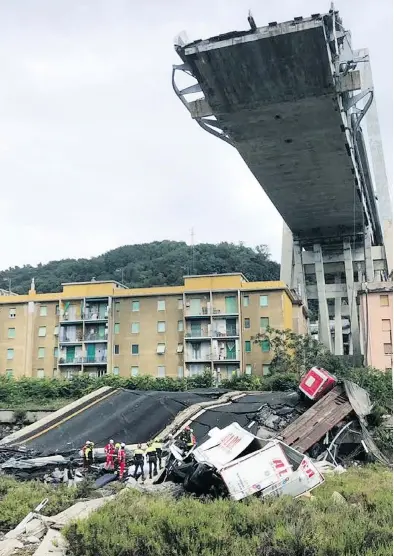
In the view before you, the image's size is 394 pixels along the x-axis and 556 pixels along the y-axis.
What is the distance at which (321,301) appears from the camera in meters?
42.4

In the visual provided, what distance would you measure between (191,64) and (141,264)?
55039 mm

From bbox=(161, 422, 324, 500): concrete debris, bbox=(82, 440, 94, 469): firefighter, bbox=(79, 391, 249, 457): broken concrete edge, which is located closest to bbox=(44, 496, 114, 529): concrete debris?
bbox=(161, 422, 324, 500): concrete debris

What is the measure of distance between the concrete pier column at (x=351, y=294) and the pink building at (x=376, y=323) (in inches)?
80.5

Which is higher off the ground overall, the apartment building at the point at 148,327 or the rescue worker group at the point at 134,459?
the apartment building at the point at 148,327

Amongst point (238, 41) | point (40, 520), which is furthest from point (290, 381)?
point (40, 520)

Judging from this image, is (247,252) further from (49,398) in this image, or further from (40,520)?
(40,520)

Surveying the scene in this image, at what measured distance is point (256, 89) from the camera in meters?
21.6

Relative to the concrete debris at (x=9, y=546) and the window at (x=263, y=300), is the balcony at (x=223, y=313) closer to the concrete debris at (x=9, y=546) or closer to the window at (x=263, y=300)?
the window at (x=263, y=300)

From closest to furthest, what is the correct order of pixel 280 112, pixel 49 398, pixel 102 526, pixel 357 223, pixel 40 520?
pixel 102 526
pixel 40 520
pixel 280 112
pixel 49 398
pixel 357 223

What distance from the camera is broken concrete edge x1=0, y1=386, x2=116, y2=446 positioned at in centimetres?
1755

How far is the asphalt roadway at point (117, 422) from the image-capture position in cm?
1716

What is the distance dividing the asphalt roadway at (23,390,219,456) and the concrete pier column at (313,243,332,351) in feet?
67.5

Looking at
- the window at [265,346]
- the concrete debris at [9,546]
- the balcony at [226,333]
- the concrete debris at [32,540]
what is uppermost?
the balcony at [226,333]

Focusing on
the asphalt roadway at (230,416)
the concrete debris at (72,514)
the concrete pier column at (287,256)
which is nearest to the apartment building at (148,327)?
the concrete pier column at (287,256)
